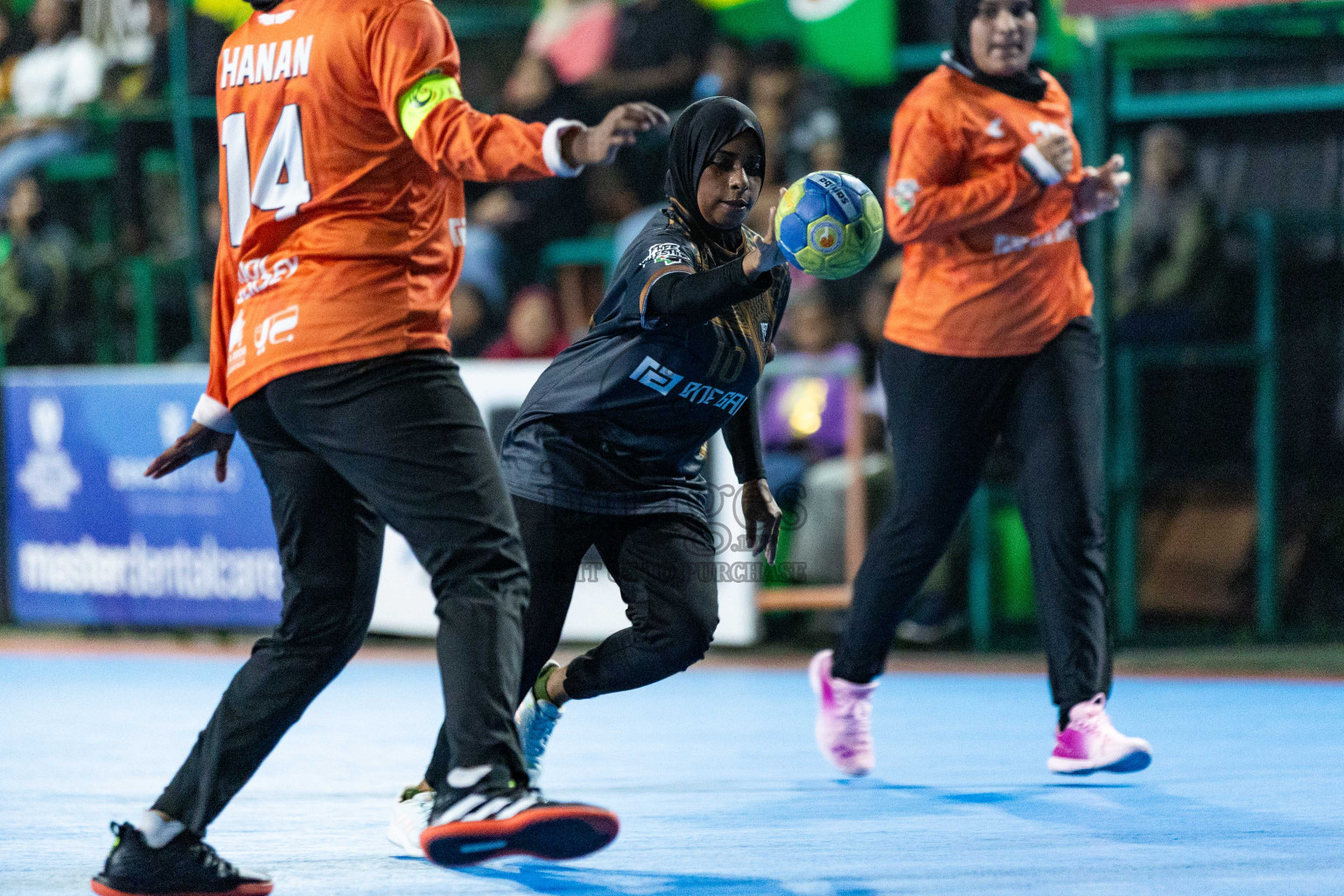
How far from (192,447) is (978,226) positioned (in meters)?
2.61

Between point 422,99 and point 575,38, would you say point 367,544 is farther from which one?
point 575,38

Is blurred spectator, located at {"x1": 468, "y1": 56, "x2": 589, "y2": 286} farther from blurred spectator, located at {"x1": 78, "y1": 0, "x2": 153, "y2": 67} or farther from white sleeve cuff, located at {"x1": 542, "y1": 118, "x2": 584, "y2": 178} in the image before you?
white sleeve cuff, located at {"x1": 542, "y1": 118, "x2": 584, "y2": 178}

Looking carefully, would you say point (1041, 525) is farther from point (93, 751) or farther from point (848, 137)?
point (848, 137)

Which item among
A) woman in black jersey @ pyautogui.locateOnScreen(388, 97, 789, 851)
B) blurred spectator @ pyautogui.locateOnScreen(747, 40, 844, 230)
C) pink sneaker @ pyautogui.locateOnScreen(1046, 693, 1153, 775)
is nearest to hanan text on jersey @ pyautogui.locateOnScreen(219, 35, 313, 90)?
woman in black jersey @ pyautogui.locateOnScreen(388, 97, 789, 851)

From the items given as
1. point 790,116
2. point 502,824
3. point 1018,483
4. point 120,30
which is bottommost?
point 502,824

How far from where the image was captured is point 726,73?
10172mm

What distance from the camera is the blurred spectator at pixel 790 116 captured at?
9.59 metres

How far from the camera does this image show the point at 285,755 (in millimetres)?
6082

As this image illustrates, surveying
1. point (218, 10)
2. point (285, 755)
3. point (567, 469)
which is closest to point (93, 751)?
point (285, 755)

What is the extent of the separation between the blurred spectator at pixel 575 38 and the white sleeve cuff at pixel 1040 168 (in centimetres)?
589

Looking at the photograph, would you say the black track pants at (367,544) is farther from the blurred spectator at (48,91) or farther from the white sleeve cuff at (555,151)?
the blurred spectator at (48,91)

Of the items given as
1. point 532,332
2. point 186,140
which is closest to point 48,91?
point 186,140

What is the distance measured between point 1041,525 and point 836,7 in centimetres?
618

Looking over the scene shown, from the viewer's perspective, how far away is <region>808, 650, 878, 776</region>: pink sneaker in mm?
5473
